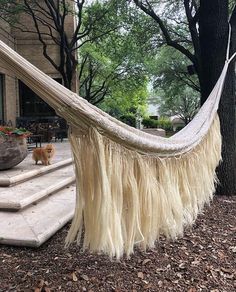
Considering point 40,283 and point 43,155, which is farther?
point 43,155

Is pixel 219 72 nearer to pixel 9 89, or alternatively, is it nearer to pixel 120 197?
pixel 120 197

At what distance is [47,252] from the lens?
7.54 ft

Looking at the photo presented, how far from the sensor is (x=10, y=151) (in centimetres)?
403

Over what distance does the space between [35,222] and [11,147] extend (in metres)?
1.68

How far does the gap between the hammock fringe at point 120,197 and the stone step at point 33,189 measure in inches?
57.4

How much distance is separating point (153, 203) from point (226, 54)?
287cm

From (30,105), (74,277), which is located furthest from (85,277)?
(30,105)

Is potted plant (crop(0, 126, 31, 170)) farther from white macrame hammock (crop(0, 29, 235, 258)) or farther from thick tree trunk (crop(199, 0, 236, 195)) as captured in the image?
white macrame hammock (crop(0, 29, 235, 258))

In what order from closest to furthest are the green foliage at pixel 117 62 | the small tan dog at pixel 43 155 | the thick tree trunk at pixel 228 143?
1. the thick tree trunk at pixel 228 143
2. the small tan dog at pixel 43 155
3. the green foliage at pixel 117 62

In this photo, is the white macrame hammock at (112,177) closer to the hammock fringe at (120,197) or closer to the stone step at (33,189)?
the hammock fringe at (120,197)

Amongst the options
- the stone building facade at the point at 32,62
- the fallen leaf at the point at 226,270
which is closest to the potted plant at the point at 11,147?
the fallen leaf at the point at 226,270

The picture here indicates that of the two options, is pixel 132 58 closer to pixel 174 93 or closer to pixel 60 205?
pixel 174 93

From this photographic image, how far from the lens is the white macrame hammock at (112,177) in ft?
4.41

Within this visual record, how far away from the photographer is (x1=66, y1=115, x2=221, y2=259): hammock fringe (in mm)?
1359
